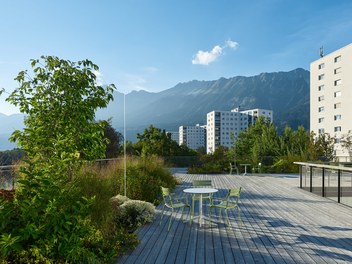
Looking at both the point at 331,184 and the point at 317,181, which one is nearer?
the point at 331,184

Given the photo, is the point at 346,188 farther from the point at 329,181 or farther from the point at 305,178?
the point at 305,178

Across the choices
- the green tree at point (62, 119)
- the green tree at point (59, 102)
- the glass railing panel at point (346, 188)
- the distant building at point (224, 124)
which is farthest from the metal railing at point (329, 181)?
the distant building at point (224, 124)

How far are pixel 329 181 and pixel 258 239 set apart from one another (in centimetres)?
516

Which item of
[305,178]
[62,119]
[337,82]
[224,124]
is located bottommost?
[305,178]

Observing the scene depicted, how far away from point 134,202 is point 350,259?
153 inches

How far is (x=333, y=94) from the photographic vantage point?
129ft

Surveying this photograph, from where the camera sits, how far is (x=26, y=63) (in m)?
4.34

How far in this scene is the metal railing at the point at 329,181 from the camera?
775 cm

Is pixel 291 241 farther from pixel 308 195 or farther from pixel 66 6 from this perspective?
pixel 66 6

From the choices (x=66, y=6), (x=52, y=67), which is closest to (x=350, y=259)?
(x=52, y=67)

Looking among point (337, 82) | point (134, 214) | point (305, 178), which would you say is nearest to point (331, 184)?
point (305, 178)

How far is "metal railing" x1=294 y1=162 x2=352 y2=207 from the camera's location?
7.75 meters


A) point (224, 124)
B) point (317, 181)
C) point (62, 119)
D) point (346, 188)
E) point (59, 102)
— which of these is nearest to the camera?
point (62, 119)

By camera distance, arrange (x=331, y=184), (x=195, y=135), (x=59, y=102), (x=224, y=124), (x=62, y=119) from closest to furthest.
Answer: (x=62, y=119) → (x=59, y=102) → (x=331, y=184) → (x=224, y=124) → (x=195, y=135)
